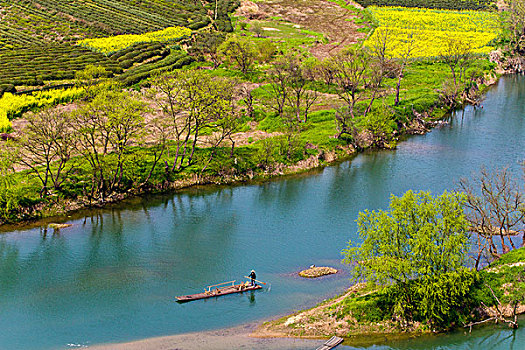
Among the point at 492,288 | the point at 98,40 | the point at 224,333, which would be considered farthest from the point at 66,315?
the point at 98,40

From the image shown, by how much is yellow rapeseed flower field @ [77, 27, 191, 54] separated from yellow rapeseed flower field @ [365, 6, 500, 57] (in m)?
50.0

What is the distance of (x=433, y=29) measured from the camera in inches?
7042

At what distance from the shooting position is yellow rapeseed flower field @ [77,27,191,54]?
14788cm

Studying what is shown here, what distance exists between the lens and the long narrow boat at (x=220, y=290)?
61.7 meters

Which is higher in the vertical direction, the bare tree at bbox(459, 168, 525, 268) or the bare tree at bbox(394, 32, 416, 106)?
the bare tree at bbox(394, 32, 416, 106)

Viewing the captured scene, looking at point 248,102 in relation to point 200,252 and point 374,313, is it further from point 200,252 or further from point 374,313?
point 374,313

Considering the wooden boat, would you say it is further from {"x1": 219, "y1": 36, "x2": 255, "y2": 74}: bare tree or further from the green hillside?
the green hillside

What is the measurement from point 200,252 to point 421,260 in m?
26.9

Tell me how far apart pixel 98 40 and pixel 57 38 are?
11.0m

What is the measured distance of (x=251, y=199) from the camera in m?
86.5

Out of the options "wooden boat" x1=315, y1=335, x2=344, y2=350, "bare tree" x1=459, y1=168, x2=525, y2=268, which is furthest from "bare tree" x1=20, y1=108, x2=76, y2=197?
"bare tree" x1=459, y1=168, x2=525, y2=268

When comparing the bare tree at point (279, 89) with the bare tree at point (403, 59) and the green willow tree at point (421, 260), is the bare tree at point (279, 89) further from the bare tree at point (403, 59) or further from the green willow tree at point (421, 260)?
the green willow tree at point (421, 260)

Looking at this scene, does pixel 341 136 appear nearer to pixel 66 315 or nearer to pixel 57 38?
pixel 66 315

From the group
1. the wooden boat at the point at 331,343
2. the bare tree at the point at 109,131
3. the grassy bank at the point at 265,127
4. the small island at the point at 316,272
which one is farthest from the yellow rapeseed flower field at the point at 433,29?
the wooden boat at the point at 331,343
